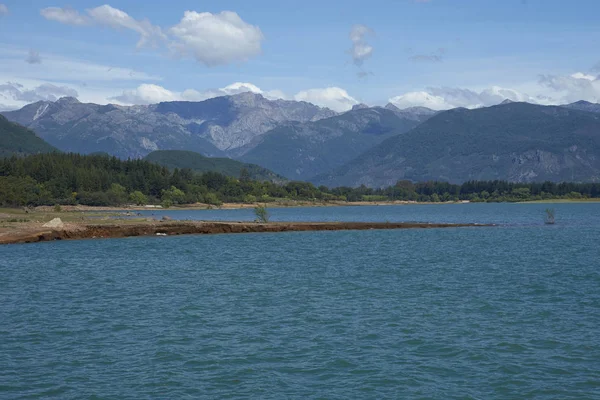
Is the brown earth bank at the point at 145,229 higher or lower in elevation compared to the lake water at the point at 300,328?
higher

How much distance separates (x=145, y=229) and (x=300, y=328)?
2529 inches

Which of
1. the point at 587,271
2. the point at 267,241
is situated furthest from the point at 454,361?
the point at 267,241

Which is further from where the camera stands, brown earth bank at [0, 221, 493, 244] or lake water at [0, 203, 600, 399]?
brown earth bank at [0, 221, 493, 244]

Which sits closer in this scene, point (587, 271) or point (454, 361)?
point (454, 361)

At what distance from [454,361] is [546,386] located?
12.4ft

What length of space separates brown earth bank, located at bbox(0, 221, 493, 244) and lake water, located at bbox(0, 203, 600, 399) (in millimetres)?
18058

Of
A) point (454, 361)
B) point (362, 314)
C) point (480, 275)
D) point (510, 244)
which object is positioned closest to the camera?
point (454, 361)

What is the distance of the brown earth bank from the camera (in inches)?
3142

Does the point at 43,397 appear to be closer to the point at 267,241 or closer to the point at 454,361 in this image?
the point at 454,361

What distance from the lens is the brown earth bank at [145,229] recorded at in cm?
7981

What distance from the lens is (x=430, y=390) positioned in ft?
74.3

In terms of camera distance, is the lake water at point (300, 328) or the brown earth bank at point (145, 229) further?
the brown earth bank at point (145, 229)

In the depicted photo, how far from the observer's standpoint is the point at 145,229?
92125 mm

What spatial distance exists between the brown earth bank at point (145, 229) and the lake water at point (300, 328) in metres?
18.1
